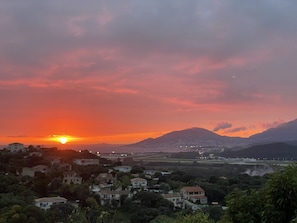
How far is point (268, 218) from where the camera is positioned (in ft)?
15.3

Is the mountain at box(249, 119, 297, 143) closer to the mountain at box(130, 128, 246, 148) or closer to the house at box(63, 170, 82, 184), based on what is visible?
the mountain at box(130, 128, 246, 148)

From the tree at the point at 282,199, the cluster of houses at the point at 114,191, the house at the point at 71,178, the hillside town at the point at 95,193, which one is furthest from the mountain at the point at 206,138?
the tree at the point at 282,199

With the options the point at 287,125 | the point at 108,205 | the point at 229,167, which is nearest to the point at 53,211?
the point at 108,205

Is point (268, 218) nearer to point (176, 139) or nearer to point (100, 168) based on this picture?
point (100, 168)

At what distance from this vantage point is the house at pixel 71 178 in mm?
30227

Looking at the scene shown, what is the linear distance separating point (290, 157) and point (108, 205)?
168 feet

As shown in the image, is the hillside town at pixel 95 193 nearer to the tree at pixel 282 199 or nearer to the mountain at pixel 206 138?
the tree at pixel 282 199

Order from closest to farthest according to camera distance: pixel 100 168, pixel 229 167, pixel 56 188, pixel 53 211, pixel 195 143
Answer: pixel 53 211 → pixel 56 188 → pixel 100 168 → pixel 229 167 → pixel 195 143

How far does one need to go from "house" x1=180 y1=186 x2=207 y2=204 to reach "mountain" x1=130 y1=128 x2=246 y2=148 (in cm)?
10979

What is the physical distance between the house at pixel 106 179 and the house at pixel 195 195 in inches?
243

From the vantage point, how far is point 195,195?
28469 millimetres

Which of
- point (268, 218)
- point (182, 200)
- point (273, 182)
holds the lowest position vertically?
point (182, 200)

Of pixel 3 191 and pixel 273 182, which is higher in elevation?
pixel 273 182

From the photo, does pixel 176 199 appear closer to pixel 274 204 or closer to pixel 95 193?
pixel 95 193
